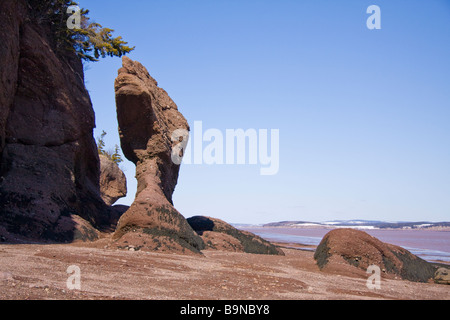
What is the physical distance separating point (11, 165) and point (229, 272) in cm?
751

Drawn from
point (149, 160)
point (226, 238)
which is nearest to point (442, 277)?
point (226, 238)

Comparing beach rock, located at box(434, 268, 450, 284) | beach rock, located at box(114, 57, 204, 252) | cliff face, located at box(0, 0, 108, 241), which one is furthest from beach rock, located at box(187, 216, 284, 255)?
beach rock, located at box(434, 268, 450, 284)

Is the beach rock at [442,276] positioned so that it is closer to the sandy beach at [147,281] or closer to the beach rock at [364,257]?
the beach rock at [364,257]

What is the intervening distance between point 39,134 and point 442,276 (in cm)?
1238

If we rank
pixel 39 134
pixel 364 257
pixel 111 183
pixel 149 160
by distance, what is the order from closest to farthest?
pixel 364 257 < pixel 39 134 < pixel 149 160 < pixel 111 183

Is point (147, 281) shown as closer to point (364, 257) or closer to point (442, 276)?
point (364, 257)

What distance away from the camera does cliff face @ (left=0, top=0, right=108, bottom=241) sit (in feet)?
38.2

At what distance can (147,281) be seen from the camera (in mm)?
6465

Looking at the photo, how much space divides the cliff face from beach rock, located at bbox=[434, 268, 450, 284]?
32.1 feet

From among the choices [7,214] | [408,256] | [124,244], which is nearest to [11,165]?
[7,214]

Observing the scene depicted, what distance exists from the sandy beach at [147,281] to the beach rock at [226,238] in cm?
628

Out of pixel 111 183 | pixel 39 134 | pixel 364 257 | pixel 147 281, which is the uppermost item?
pixel 39 134
